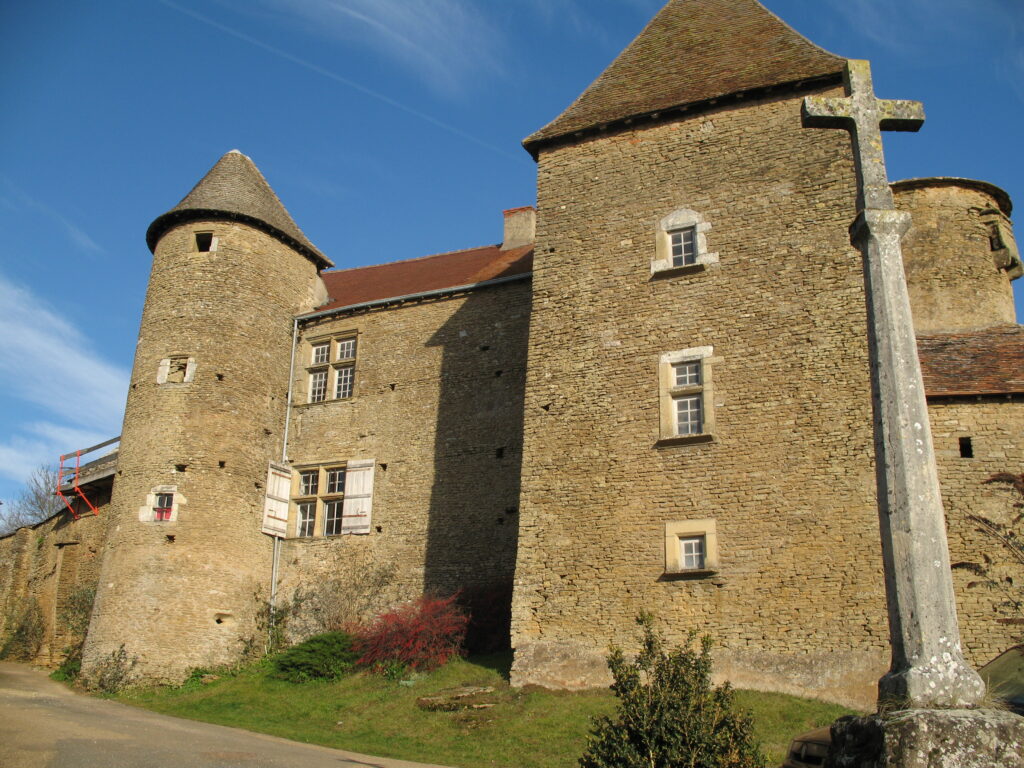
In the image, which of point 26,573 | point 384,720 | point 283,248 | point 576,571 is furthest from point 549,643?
point 26,573

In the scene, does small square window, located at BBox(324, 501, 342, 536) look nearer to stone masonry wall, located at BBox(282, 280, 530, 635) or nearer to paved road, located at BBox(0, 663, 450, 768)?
stone masonry wall, located at BBox(282, 280, 530, 635)

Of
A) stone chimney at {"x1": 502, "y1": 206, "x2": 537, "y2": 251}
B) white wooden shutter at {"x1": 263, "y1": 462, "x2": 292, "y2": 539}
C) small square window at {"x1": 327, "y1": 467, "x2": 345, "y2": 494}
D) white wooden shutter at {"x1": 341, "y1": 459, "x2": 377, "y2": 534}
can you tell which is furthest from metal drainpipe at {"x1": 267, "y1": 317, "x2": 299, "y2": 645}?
stone chimney at {"x1": 502, "y1": 206, "x2": 537, "y2": 251}

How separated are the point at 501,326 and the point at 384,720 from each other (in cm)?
851

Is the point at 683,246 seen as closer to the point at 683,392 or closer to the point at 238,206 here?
the point at 683,392

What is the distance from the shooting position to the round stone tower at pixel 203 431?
17172 mm

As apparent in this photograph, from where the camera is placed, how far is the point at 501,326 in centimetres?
1906

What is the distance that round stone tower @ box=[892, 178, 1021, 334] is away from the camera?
18344mm

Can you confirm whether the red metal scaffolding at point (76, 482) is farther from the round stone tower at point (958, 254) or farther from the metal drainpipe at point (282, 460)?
the round stone tower at point (958, 254)

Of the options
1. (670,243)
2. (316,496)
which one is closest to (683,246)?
(670,243)

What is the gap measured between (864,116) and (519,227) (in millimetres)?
16137

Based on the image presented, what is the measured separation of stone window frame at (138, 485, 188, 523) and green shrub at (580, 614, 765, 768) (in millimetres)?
12453

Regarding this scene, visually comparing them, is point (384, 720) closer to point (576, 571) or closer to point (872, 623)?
point (576, 571)

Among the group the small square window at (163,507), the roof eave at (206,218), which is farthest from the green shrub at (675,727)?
the roof eave at (206,218)

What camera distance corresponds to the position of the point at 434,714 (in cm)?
1301
